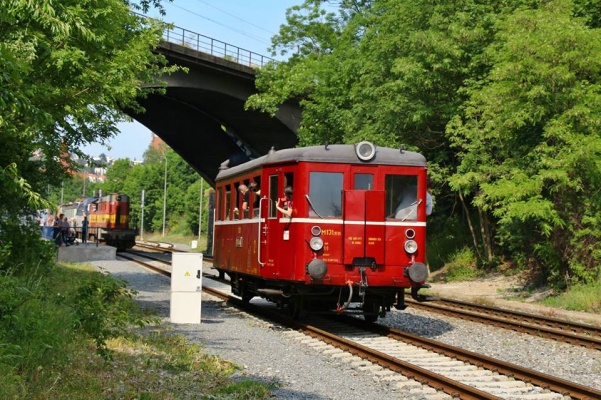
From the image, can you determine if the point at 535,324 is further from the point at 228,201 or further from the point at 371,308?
the point at 228,201

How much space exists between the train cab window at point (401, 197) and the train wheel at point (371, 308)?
1.53m

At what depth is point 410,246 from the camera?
1277cm

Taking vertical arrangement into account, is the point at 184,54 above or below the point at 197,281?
above

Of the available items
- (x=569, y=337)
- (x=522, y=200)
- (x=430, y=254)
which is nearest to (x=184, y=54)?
(x=430, y=254)

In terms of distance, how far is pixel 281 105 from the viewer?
41.8 metres

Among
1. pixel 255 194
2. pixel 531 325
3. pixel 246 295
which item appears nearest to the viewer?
pixel 531 325

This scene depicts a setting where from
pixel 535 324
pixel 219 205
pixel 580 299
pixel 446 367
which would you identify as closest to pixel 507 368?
pixel 446 367

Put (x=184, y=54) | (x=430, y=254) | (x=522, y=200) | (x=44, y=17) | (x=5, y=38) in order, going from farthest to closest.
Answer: (x=184, y=54) < (x=430, y=254) < (x=522, y=200) < (x=5, y=38) < (x=44, y=17)

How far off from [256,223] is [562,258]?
988 centimetres

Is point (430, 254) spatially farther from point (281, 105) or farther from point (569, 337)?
point (569, 337)

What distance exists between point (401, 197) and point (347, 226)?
1.12 m

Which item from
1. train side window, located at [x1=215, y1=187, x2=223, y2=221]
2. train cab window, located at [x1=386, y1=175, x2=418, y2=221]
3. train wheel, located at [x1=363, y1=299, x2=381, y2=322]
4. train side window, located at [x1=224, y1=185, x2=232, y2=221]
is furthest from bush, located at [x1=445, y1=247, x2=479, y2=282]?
train cab window, located at [x1=386, y1=175, x2=418, y2=221]

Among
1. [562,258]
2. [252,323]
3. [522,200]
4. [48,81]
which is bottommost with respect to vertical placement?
[252,323]

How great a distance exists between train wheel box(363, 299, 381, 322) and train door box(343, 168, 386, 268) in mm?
978
